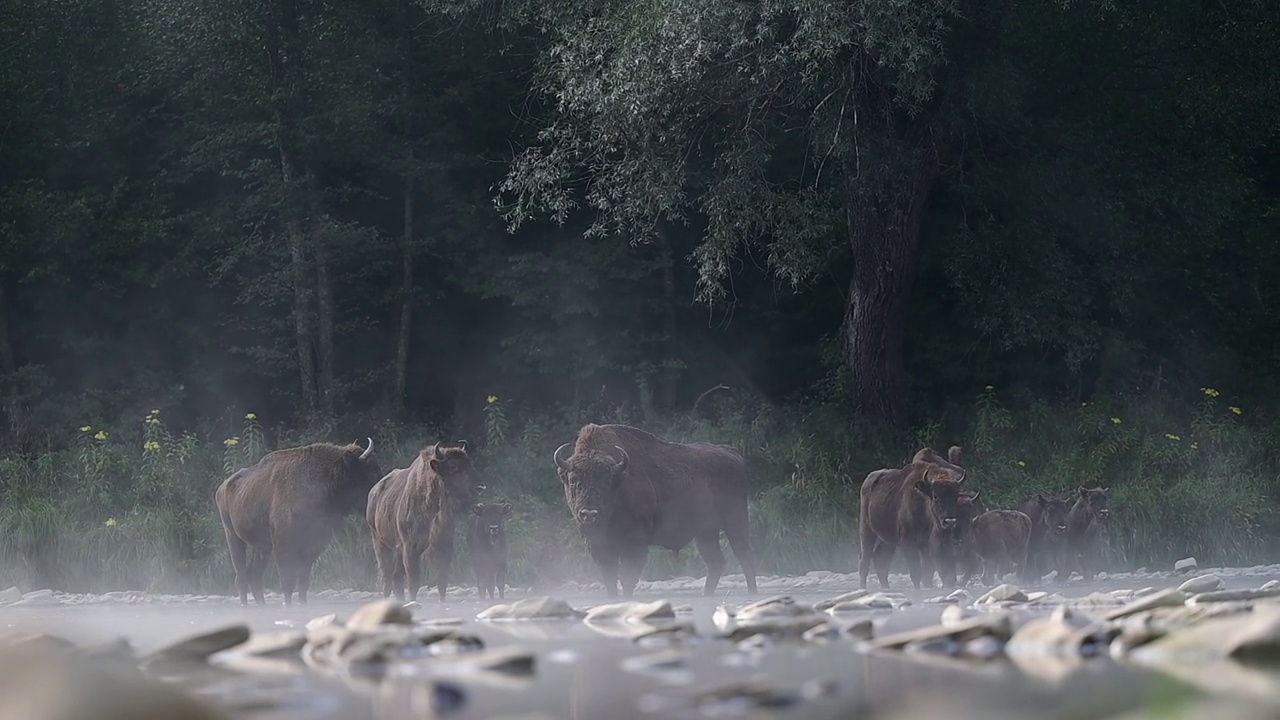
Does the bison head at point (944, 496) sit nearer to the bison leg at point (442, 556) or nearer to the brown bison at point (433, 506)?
the brown bison at point (433, 506)

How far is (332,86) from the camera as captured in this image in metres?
26.1

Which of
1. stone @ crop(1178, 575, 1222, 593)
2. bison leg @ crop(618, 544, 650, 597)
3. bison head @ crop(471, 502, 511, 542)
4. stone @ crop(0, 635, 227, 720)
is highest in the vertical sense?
bison head @ crop(471, 502, 511, 542)

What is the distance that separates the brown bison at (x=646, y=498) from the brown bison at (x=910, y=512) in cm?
128

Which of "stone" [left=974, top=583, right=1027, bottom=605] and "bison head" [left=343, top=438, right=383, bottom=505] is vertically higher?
"bison head" [left=343, top=438, right=383, bottom=505]

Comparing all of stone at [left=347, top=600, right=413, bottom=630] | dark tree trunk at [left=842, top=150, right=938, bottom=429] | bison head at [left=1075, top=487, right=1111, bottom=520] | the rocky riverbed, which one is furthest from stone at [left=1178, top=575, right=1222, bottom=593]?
dark tree trunk at [left=842, top=150, right=938, bottom=429]

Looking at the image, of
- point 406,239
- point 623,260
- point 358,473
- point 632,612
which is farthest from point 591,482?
point 406,239

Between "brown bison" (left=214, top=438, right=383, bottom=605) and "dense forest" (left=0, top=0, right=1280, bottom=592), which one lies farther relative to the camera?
"dense forest" (left=0, top=0, right=1280, bottom=592)

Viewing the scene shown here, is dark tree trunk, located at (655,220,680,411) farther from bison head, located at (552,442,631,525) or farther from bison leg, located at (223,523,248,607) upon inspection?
bison head, located at (552,442,631,525)

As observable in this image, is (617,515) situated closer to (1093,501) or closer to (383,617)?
(1093,501)

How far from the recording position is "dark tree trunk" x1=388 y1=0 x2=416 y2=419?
87.4 ft

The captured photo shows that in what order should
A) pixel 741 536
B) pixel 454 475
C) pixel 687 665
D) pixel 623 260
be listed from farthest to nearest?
pixel 623 260 < pixel 741 536 < pixel 454 475 < pixel 687 665

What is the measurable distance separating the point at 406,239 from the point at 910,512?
41.1ft

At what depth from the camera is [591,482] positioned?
1564 cm

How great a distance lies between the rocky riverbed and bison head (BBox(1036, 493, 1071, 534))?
574 cm
